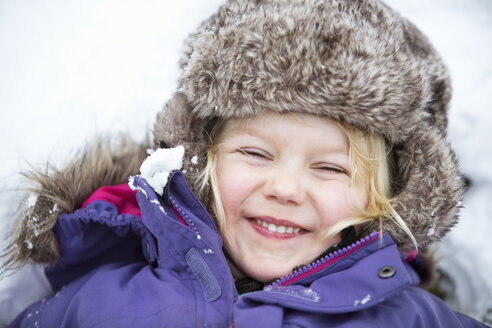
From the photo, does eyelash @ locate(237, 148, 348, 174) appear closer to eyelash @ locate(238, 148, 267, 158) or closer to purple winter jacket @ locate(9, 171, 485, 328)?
eyelash @ locate(238, 148, 267, 158)

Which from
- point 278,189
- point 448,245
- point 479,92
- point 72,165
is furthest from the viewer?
point 479,92

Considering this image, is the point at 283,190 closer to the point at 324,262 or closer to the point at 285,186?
the point at 285,186

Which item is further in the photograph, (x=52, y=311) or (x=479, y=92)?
(x=479, y=92)

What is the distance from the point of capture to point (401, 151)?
170 centimetres

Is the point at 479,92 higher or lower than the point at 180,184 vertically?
higher

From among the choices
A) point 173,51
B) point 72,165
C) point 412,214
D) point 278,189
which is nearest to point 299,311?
point 278,189

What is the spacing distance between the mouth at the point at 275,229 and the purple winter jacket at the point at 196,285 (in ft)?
0.49

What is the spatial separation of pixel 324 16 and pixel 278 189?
0.68 metres

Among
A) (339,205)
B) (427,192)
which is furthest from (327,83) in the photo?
(427,192)

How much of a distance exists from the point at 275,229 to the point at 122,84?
142 cm

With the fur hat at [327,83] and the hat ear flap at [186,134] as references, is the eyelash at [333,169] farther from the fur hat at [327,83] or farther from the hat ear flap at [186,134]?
the hat ear flap at [186,134]

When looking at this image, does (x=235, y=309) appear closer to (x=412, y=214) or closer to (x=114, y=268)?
(x=114, y=268)

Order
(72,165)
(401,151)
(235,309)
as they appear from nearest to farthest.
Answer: (235,309), (401,151), (72,165)

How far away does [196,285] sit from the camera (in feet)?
4.89
